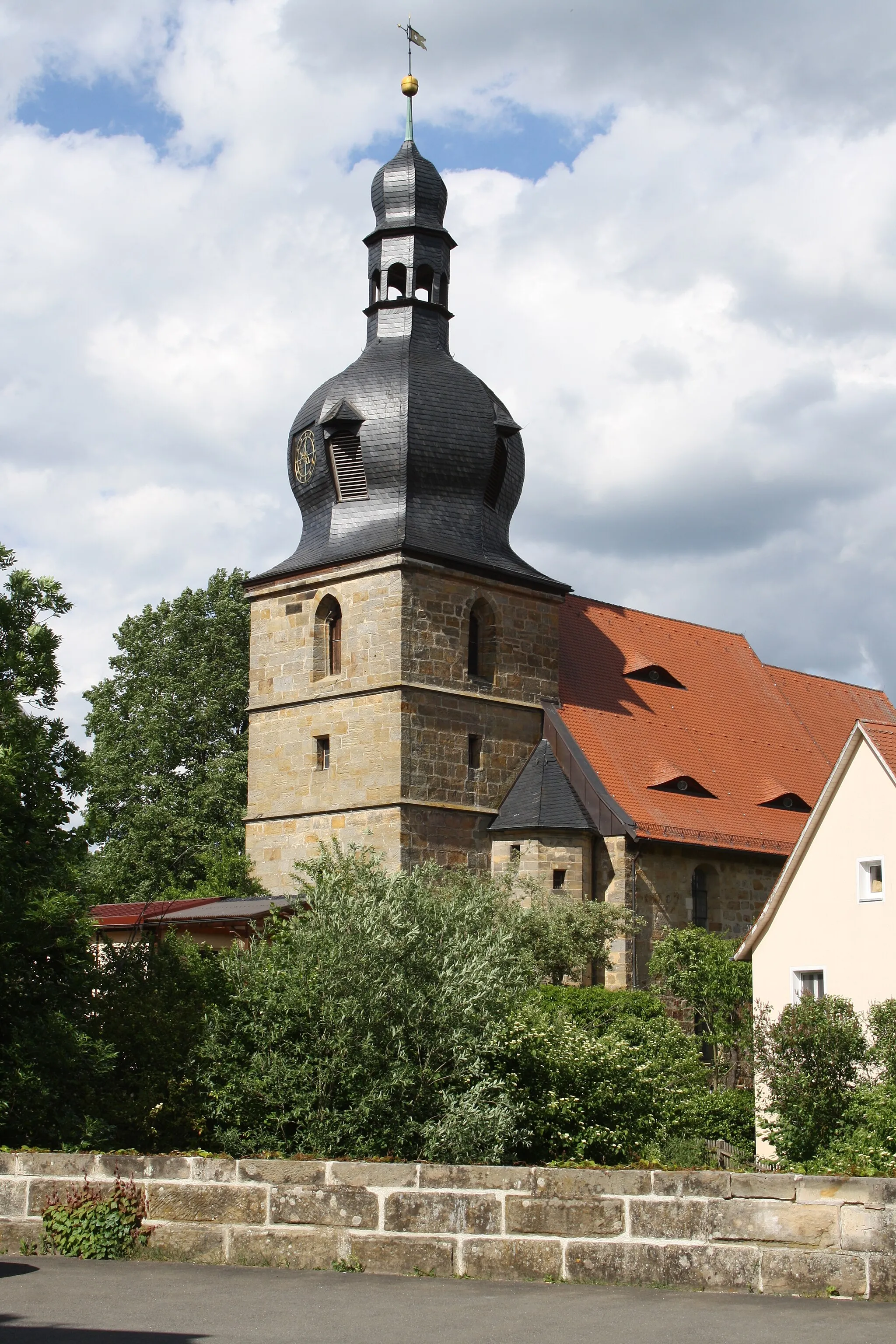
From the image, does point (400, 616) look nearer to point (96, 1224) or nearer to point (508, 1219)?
point (96, 1224)

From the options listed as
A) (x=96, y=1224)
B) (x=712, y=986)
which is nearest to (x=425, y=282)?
(x=712, y=986)

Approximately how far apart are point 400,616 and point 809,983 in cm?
1033

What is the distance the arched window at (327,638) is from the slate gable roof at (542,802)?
12.9 ft

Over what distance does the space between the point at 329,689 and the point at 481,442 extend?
5.19 meters

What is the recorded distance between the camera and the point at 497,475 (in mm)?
30703

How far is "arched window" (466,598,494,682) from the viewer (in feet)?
99.8

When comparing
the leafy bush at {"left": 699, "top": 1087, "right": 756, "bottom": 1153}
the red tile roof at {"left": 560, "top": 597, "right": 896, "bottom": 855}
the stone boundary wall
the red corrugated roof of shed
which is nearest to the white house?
the leafy bush at {"left": 699, "top": 1087, "right": 756, "bottom": 1153}

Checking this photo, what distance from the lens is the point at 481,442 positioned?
98.1 ft

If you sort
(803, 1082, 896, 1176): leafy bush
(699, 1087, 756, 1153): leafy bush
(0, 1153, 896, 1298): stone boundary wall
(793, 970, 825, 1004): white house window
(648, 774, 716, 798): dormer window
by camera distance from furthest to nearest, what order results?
(648, 774, 716, 798): dormer window
(699, 1087, 756, 1153): leafy bush
(793, 970, 825, 1004): white house window
(803, 1082, 896, 1176): leafy bush
(0, 1153, 896, 1298): stone boundary wall

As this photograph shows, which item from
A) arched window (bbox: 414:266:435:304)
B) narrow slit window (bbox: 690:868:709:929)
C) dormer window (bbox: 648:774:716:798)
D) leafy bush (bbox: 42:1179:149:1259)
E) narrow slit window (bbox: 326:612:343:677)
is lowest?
leafy bush (bbox: 42:1179:149:1259)

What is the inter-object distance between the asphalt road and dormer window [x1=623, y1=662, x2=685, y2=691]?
2612cm

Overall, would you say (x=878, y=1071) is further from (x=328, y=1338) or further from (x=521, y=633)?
(x=521, y=633)

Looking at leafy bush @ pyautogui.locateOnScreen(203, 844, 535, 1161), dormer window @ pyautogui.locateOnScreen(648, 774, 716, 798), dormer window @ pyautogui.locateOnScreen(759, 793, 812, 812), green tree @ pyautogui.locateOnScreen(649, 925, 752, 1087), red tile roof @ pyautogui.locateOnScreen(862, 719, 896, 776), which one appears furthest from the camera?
dormer window @ pyautogui.locateOnScreen(759, 793, 812, 812)

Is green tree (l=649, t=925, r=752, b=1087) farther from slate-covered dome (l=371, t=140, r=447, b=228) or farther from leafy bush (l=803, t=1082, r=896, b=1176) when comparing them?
slate-covered dome (l=371, t=140, r=447, b=228)
